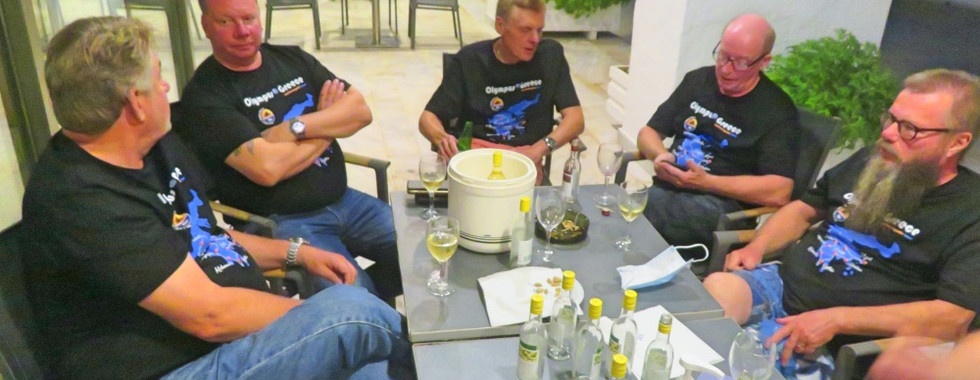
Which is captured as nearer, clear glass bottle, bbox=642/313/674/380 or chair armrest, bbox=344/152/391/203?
clear glass bottle, bbox=642/313/674/380

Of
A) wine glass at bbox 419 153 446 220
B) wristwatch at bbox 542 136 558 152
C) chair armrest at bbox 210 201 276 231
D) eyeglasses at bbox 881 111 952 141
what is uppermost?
eyeglasses at bbox 881 111 952 141

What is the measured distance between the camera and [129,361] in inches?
59.1

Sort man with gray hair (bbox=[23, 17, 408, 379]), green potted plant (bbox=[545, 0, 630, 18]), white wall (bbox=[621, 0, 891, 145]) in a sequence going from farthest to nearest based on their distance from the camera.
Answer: green potted plant (bbox=[545, 0, 630, 18]) → white wall (bbox=[621, 0, 891, 145]) → man with gray hair (bbox=[23, 17, 408, 379])

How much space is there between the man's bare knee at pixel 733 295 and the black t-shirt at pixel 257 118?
133 centimetres

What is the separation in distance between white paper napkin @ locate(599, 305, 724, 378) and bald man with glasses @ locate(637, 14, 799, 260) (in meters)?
1.05

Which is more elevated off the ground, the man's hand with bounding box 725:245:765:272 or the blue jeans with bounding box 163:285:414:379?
the blue jeans with bounding box 163:285:414:379

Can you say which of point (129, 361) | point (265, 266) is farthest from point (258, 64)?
point (129, 361)

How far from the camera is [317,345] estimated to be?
1.53m

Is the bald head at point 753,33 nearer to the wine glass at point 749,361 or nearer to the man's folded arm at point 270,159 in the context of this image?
the wine glass at point 749,361

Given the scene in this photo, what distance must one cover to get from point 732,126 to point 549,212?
111 cm

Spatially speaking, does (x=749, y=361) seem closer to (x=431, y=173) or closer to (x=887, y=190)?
(x=887, y=190)

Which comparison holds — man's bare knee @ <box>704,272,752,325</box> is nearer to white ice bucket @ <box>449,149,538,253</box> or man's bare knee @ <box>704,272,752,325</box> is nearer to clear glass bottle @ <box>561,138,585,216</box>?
clear glass bottle @ <box>561,138,585,216</box>

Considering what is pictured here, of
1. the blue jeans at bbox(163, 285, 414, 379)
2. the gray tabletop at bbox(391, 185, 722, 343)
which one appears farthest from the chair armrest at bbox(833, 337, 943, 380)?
the blue jeans at bbox(163, 285, 414, 379)

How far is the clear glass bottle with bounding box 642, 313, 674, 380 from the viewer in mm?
1283
